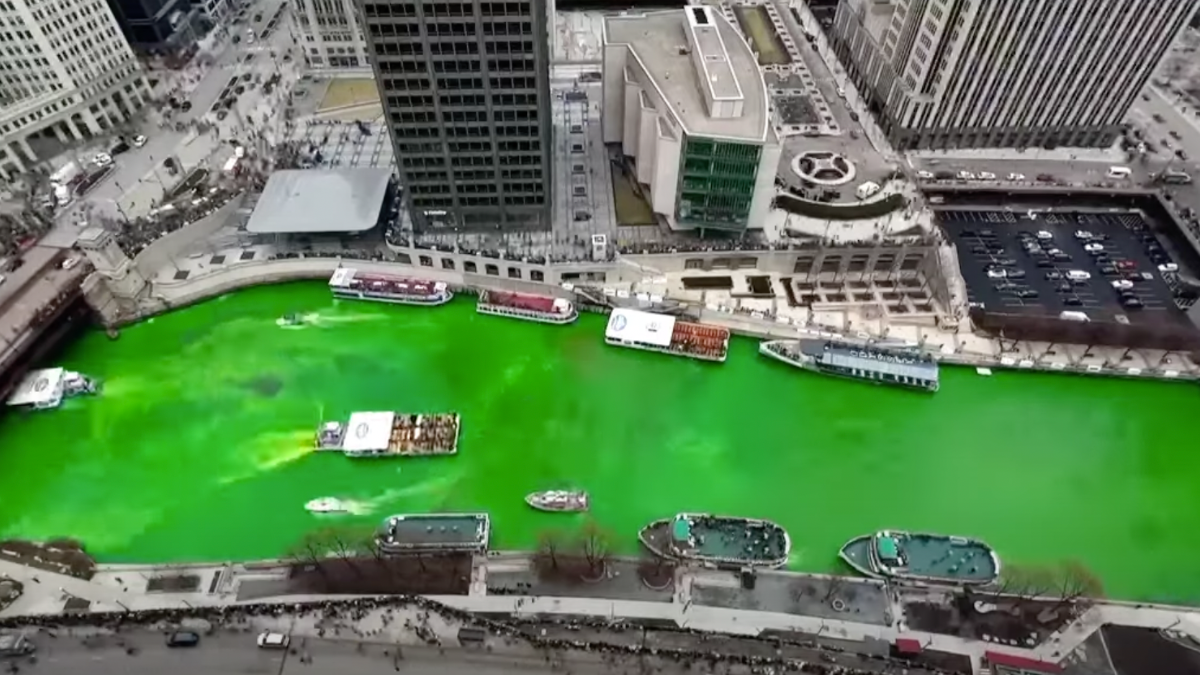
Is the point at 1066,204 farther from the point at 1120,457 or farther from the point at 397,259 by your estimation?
the point at 397,259

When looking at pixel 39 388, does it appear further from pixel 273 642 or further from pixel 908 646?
pixel 908 646

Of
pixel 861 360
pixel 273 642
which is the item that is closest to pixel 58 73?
pixel 273 642

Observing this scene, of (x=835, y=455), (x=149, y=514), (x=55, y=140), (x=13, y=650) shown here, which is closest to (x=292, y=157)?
(x=55, y=140)

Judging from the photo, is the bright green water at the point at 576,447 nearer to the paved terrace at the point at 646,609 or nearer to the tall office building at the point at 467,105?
the paved terrace at the point at 646,609

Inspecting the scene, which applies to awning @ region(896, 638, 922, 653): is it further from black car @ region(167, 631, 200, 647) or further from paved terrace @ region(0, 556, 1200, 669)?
black car @ region(167, 631, 200, 647)

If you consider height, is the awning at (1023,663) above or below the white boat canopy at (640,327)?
below

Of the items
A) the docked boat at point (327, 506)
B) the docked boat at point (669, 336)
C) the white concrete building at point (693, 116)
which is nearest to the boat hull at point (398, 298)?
the docked boat at point (669, 336)

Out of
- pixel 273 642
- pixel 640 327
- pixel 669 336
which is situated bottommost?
pixel 273 642
